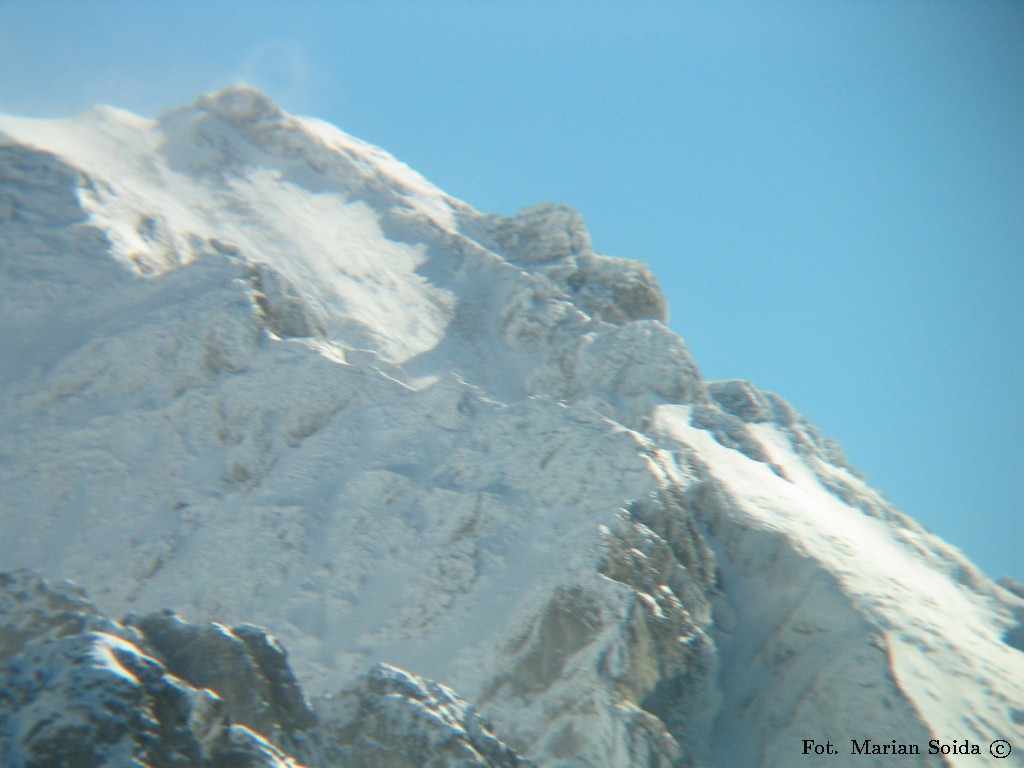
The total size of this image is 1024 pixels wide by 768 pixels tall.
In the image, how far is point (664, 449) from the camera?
1688cm

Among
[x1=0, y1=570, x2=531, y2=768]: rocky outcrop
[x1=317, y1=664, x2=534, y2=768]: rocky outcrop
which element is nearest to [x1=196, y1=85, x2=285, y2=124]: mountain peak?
[x1=0, y1=570, x2=531, y2=768]: rocky outcrop

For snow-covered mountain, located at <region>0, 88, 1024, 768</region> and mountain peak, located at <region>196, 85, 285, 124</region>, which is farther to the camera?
mountain peak, located at <region>196, 85, 285, 124</region>

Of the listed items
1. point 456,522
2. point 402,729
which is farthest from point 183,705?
point 456,522

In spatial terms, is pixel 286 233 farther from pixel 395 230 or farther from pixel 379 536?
pixel 379 536

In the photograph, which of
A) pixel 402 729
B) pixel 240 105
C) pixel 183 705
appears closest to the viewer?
pixel 183 705

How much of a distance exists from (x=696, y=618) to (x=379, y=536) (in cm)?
523

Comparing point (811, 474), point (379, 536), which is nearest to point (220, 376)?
point (379, 536)

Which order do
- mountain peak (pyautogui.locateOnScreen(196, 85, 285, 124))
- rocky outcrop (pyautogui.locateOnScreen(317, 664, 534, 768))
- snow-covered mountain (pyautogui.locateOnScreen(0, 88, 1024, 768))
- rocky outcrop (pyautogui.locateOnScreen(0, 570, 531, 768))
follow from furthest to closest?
1. mountain peak (pyautogui.locateOnScreen(196, 85, 285, 124))
2. snow-covered mountain (pyautogui.locateOnScreen(0, 88, 1024, 768))
3. rocky outcrop (pyautogui.locateOnScreen(317, 664, 534, 768))
4. rocky outcrop (pyautogui.locateOnScreen(0, 570, 531, 768))

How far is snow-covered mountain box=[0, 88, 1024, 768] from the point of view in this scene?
11664 mm

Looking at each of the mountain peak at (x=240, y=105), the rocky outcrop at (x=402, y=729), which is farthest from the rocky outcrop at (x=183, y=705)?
the mountain peak at (x=240, y=105)

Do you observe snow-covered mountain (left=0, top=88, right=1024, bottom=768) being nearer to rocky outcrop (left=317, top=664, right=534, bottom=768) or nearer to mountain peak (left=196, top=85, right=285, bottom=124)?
rocky outcrop (left=317, top=664, right=534, bottom=768)

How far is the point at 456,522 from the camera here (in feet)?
47.1

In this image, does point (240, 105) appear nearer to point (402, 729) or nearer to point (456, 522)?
point (456, 522)

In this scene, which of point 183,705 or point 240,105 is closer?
point 183,705
